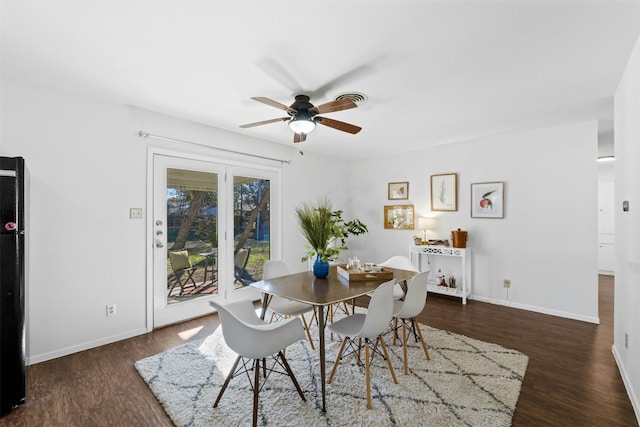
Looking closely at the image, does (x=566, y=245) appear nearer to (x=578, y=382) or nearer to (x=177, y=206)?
(x=578, y=382)

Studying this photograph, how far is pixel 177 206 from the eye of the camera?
3537 millimetres

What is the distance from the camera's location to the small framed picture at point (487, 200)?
4.23m

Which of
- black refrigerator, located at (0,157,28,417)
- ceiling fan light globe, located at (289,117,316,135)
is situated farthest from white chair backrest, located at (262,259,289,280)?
black refrigerator, located at (0,157,28,417)

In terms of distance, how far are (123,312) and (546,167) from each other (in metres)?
5.23

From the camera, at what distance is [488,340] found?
301 centimetres

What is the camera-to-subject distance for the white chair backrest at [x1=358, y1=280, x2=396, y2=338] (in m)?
1.99

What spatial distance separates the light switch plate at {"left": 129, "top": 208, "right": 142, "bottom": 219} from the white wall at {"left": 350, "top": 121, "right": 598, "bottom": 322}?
4077 mm

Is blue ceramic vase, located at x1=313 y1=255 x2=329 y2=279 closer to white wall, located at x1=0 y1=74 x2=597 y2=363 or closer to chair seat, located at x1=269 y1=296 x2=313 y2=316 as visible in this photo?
chair seat, located at x1=269 y1=296 x2=313 y2=316

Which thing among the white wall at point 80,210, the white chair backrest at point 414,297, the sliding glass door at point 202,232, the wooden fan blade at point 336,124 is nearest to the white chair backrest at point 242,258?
the sliding glass door at point 202,232

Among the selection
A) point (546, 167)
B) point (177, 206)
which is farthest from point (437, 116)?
point (177, 206)

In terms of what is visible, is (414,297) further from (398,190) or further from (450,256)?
(398,190)

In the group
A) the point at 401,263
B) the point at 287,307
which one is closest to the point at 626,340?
the point at 401,263

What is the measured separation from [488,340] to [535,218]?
75.3 inches

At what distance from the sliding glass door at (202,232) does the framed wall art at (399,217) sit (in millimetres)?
2234
